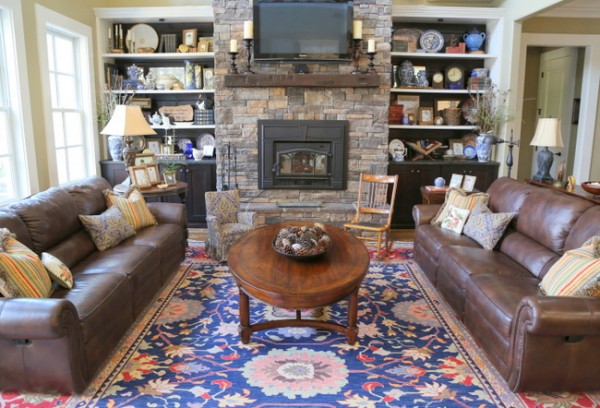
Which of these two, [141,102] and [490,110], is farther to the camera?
[141,102]

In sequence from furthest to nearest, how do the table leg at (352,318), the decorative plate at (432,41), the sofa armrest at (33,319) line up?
the decorative plate at (432,41)
the table leg at (352,318)
the sofa armrest at (33,319)

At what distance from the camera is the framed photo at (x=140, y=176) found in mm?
4633

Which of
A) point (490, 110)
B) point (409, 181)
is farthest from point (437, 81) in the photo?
point (409, 181)

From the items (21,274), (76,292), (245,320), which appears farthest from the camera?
(245,320)

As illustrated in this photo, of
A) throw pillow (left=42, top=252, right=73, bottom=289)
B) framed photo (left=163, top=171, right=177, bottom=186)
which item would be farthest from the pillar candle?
throw pillow (left=42, top=252, right=73, bottom=289)

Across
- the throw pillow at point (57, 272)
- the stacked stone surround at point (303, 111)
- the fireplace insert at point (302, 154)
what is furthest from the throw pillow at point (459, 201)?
the throw pillow at point (57, 272)

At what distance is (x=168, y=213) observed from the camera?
432cm

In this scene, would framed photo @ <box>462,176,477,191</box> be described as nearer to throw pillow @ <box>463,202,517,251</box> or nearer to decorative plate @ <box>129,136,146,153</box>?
throw pillow @ <box>463,202,517,251</box>

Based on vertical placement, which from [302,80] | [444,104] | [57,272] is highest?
[302,80]

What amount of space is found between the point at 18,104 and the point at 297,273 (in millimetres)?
3204

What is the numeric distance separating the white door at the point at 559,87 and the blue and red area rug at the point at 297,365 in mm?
4948

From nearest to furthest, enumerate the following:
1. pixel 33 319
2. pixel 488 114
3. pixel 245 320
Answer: pixel 33 319, pixel 245 320, pixel 488 114

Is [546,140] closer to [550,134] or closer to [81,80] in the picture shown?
[550,134]

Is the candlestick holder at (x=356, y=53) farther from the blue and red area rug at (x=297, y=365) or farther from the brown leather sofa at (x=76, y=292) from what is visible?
the blue and red area rug at (x=297, y=365)
